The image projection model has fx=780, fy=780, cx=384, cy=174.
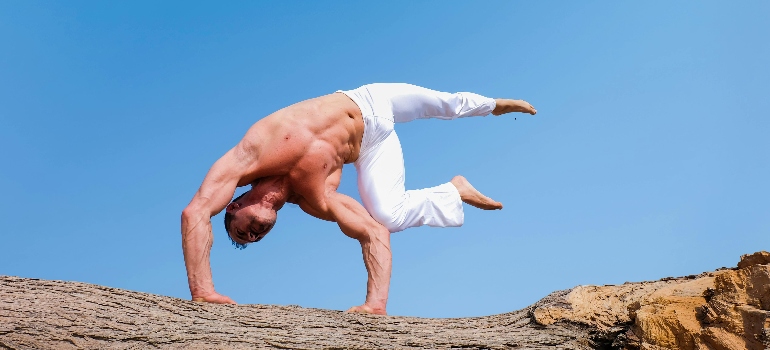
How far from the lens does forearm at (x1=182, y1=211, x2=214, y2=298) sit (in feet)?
15.8

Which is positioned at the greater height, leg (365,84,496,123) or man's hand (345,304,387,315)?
leg (365,84,496,123)

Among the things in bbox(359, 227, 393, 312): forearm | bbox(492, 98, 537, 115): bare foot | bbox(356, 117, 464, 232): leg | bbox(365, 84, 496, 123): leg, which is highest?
bbox(492, 98, 537, 115): bare foot

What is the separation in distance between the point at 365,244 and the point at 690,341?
105 inches

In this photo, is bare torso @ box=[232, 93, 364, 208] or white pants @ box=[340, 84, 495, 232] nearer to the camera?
bare torso @ box=[232, 93, 364, 208]

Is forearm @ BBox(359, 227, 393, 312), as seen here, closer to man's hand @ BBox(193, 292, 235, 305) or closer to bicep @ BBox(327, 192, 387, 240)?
bicep @ BBox(327, 192, 387, 240)

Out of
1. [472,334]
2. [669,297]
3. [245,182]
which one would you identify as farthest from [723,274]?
[245,182]

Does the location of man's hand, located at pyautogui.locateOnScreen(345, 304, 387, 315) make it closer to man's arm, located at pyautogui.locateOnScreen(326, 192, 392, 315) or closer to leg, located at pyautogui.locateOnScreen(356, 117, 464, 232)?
man's arm, located at pyautogui.locateOnScreen(326, 192, 392, 315)

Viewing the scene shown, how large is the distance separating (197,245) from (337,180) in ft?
4.60

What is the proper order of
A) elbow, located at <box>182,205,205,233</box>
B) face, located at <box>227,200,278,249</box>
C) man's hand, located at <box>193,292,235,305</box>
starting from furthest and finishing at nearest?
face, located at <box>227,200,278,249</box> < elbow, located at <box>182,205,205,233</box> < man's hand, located at <box>193,292,235,305</box>

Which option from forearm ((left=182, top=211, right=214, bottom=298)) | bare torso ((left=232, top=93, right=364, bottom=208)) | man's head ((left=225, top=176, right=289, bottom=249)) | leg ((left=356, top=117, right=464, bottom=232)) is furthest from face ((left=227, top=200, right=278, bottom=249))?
leg ((left=356, top=117, right=464, bottom=232))

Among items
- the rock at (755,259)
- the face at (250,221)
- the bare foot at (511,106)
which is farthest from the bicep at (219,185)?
the rock at (755,259)

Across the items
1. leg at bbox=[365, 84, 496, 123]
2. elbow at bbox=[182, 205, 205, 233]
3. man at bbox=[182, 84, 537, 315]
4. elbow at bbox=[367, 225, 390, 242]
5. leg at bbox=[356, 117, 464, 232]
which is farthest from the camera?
leg at bbox=[365, 84, 496, 123]

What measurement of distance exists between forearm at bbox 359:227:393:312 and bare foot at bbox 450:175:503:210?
1.00m

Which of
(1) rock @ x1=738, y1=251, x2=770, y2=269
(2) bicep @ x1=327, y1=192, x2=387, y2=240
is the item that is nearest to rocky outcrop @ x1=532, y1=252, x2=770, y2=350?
(1) rock @ x1=738, y1=251, x2=770, y2=269
